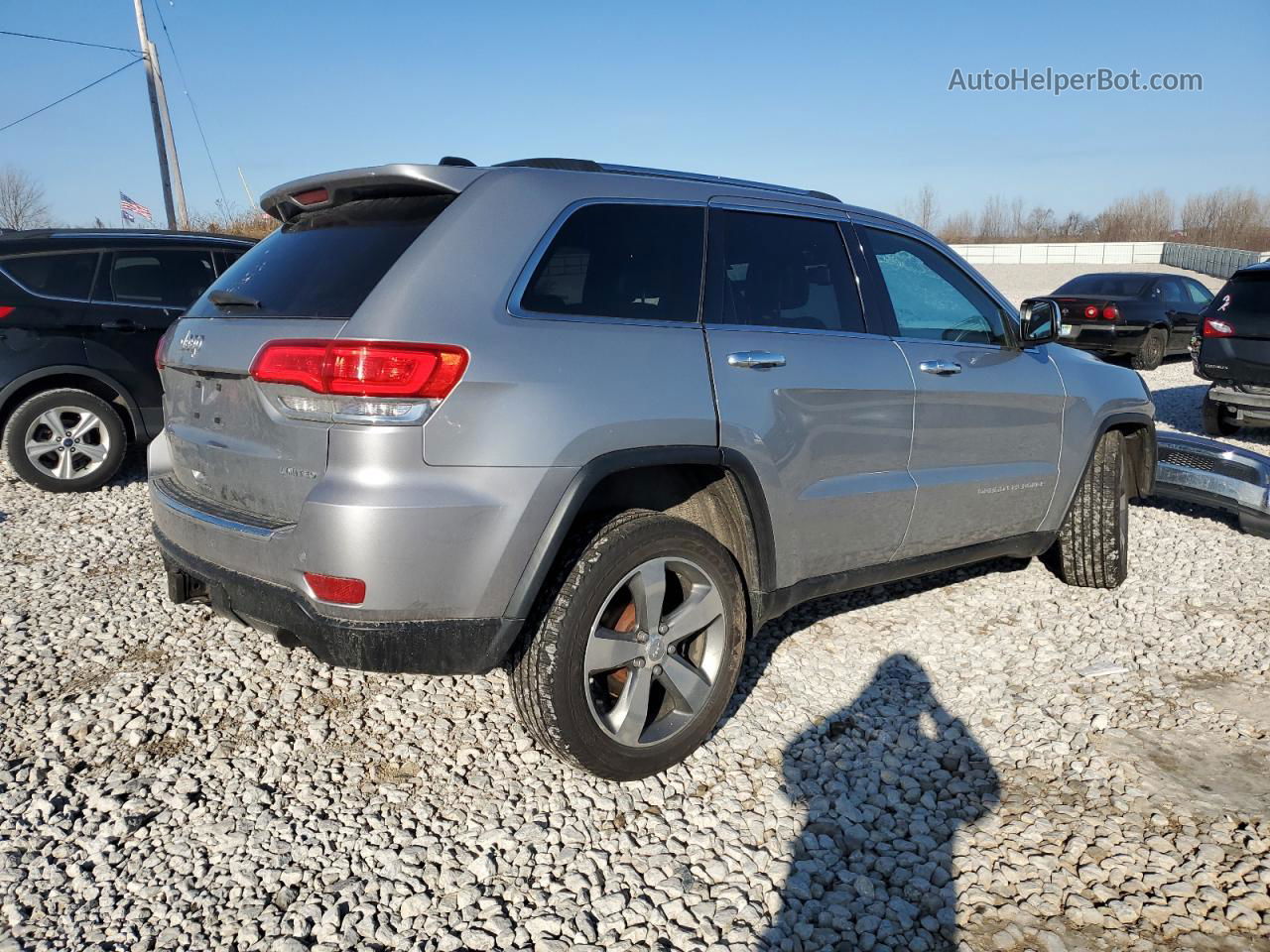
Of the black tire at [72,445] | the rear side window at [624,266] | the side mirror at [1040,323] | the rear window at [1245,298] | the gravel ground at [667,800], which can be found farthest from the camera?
the rear window at [1245,298]

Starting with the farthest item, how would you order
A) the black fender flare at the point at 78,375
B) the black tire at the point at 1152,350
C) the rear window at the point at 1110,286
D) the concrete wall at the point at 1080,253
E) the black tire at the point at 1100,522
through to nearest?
the concrete wall at the point at 1080,253 → the rear window at the point at 1110,286 → the black tire at the point at 1152,350 → the black fender flare at the point at 78,375 → the black tire at the point at 1100,522

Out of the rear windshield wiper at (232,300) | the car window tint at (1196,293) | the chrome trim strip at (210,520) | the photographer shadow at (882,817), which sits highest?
the car window tint at (1196,293)

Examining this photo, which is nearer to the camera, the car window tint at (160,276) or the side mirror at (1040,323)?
the side mirror at (1040,323)

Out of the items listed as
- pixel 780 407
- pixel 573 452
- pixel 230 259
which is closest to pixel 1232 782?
pixel 780 407

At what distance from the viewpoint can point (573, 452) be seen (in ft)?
8.43

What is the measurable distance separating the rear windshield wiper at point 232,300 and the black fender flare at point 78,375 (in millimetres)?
4039

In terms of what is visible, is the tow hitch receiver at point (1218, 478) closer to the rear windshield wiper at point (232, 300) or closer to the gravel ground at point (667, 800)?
the gravel ground at point (667, 800)

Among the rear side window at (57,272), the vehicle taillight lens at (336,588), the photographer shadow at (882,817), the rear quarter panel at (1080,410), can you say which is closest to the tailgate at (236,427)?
the vehicle taillight lens at (336,588)

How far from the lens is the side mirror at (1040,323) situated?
4.14 meters

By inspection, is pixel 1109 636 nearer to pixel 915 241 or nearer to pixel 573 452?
pixel 915 241

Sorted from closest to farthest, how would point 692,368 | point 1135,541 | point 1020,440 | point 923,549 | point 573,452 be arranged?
point 573,452, point 692,368, point 923,549, point 1020,440, point 1135,541

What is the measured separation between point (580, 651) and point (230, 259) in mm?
5750

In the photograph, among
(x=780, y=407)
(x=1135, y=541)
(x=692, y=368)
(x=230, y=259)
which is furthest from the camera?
(x=230, y=259)

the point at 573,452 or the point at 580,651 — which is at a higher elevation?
the point at 573,452
